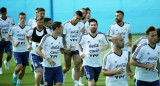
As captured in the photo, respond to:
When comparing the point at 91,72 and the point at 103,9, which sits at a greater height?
the point at 103,9

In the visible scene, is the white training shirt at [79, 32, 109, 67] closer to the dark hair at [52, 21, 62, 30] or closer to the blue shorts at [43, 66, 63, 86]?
the blue shorts at [43, 66, 63, 86]

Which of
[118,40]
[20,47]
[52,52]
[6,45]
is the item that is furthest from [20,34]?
[118,40]

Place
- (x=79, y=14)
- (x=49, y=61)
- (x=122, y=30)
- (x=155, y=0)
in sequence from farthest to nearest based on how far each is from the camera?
(x=155, y=0), (x=122, y=30), (x=79, y=14), (x=49, y=61)

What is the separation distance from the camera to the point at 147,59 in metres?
9.04

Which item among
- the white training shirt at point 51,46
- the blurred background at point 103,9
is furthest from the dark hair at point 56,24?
the blurred background at point 103,9

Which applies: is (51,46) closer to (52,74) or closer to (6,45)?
(52,74)

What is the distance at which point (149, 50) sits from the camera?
9008 millimetres

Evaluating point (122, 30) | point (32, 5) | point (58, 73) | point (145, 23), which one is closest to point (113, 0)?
point (145, 23)

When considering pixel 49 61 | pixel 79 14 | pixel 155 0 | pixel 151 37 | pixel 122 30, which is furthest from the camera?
pixel 155 0

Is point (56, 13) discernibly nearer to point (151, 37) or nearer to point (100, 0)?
point (100, 0)

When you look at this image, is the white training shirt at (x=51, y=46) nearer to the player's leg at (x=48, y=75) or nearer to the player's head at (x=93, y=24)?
the player's leg at (x=48, y=75)

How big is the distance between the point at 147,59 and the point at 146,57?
0.16 feet

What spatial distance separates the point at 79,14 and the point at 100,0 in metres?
16.1

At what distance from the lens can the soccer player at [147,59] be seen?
890 cm
